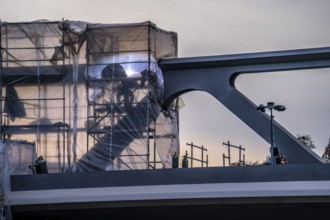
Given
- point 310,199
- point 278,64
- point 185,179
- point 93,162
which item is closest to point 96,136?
point 93,162

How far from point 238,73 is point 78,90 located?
5813 millimetres

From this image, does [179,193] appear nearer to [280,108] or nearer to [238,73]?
[280,108]

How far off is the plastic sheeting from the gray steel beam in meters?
2.18

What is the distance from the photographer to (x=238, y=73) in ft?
130

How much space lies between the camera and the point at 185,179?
28484mm

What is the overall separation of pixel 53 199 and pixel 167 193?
9.57 feet

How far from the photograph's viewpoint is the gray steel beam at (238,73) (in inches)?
1495

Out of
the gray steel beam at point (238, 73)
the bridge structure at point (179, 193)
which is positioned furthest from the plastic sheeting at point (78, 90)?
the bridge structure at point (179, 193)

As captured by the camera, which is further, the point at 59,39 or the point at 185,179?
the point at 59,39

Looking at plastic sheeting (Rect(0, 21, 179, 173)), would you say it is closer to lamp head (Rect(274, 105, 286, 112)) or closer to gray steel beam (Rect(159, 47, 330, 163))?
gray steel beam (Rect(159, 47, 330, 163))

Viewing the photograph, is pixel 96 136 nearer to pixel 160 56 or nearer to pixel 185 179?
pixel 160 56

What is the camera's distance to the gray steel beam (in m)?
38.0

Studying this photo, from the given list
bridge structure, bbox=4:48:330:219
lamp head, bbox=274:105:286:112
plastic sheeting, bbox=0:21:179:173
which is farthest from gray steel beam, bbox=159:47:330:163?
bridge structure, bbox=4:48:330:219

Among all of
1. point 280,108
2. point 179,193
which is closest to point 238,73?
point 280,108
